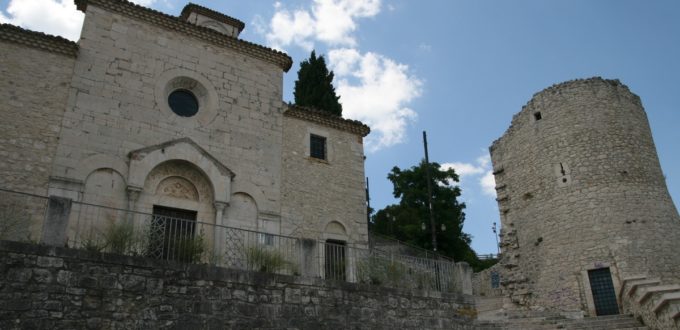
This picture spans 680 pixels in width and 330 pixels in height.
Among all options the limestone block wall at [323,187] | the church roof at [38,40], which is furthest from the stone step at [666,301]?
the church roof at [38,40]

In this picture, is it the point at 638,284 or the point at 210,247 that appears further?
the point at 638,284

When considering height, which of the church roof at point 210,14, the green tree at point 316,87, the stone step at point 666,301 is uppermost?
the green tree at point 316,87

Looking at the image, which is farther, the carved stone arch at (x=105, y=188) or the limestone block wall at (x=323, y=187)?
the limestone block wall at (x=323, y=187)

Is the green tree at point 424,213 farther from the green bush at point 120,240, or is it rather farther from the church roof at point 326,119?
the green bush at point 120,240

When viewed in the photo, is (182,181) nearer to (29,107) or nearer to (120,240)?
(29,107)

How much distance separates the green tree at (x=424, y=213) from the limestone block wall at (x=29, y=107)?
22.4 metres

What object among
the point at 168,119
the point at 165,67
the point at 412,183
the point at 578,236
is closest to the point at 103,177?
the point at 168,119

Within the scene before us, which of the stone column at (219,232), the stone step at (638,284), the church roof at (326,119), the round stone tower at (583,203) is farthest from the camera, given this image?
the round stone tower at (583,203)

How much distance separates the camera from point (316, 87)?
29.4m

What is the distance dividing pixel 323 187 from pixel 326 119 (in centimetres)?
257

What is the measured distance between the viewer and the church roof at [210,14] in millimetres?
18969

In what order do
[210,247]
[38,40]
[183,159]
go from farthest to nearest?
1. [183,159]
2. [38,40]
3. [210,247]

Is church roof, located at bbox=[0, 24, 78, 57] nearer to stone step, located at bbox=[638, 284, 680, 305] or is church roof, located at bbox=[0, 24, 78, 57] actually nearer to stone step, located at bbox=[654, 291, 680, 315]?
stone step, located at bbox=[654, 291, 680, 315]

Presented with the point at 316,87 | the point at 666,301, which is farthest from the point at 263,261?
the point at 316,87
